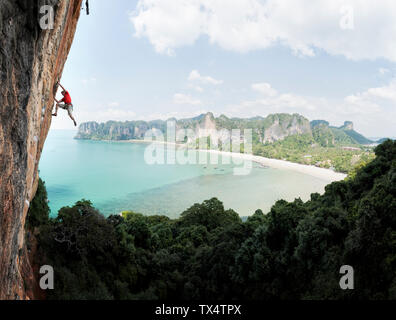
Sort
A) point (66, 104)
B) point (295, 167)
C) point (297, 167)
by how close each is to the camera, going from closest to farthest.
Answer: point (66, 104)
point (297, 167)
point (295, 167)

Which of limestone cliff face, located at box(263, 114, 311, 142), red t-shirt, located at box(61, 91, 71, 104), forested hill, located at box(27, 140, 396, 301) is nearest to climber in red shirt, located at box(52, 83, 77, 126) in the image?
red t-shirt, located at box(61, 91, 71, 104)

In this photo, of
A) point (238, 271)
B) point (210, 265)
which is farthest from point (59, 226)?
point (238, 271)

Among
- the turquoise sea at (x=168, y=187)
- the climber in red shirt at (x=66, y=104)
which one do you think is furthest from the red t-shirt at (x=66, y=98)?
the turquoise sea at (x=168, y=187)

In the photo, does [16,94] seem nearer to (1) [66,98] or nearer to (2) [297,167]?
(1) [66,98]

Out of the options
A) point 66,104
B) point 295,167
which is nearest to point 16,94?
point 66,104

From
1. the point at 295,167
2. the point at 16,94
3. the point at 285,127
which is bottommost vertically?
the point at 295,167
